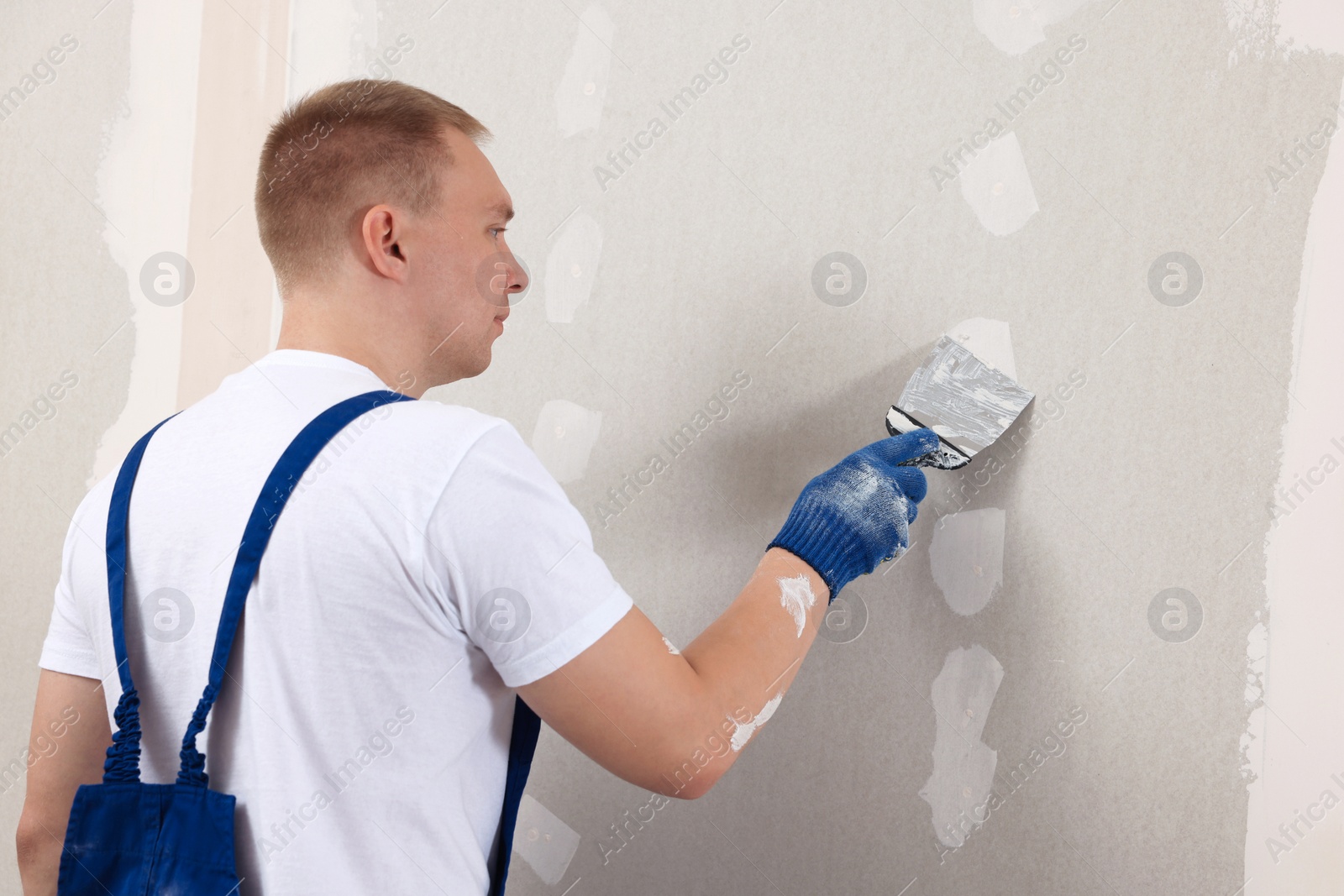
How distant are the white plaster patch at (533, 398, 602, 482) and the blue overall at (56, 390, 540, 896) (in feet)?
2.04

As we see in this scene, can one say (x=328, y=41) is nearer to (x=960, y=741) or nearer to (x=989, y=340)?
(x=989, y=340)

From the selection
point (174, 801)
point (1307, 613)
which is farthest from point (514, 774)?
point (1307, 613)

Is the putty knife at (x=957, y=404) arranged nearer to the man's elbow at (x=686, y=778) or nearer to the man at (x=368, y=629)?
the man at (x=368, y=629)

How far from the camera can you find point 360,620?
2.45 ft

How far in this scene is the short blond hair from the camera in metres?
0.94

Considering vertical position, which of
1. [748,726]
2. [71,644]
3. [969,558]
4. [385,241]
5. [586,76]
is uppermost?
[586,76]

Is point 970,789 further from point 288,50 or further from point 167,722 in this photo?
point 288,50

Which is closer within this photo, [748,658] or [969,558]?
[748,658]

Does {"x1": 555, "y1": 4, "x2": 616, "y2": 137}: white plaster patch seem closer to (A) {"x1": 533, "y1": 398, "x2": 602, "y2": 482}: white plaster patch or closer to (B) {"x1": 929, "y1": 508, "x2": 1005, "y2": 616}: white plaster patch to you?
(A) {"x1": 533, "y1": 398, "x2": 602, "y2": 482}: white plaster patch

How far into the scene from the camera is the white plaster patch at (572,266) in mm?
1435

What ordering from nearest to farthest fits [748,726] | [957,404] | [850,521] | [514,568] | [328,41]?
[514,568], [748,726], [850,521], [957,404], [328,41]

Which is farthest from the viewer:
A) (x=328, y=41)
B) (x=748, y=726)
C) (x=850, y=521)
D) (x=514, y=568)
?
(x=328, y=41)

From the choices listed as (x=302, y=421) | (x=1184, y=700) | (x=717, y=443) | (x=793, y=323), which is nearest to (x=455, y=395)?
(x=717, y=443)

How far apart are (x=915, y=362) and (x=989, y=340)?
0.33 feet
